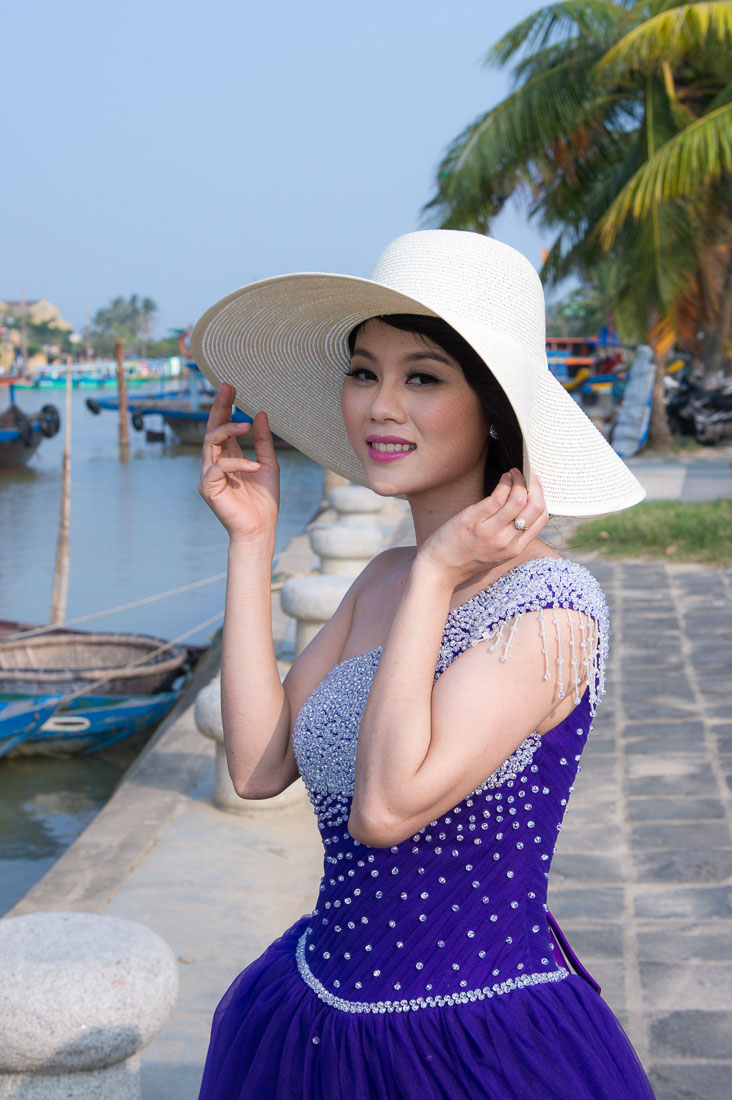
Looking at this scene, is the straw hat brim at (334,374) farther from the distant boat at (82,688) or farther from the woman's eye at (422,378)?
the distant boat at (82,688)

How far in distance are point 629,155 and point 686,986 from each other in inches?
620

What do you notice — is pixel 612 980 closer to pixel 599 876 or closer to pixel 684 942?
pixel 684 942

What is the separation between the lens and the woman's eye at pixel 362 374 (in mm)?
1694

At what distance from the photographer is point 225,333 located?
183cm

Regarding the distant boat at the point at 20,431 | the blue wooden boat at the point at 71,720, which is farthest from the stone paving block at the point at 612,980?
the distant boat at the point at 20,431

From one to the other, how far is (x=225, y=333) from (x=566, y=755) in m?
0.82

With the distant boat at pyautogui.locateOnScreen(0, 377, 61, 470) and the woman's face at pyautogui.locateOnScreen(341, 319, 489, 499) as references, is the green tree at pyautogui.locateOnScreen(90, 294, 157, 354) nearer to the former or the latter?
the distant boat at pyautogui.locateOnScreen(0, 377, 61, 470)

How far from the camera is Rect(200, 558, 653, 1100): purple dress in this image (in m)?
1.43

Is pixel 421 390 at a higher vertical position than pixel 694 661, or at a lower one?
higher

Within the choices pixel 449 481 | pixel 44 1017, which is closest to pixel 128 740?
pixel 44 1017

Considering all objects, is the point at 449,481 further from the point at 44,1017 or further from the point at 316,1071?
the point at 44,1017

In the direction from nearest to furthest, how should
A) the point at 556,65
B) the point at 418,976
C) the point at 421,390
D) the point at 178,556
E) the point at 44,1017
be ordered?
the point at 418,976, the point at 421,390, the point at 44,1017, the point at 556,65, the point at 178,556

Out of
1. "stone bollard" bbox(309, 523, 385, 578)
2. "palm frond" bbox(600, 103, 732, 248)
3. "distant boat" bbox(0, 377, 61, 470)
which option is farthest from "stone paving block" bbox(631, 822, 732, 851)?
"distant boat" bbox(0, 377, 61, 470)

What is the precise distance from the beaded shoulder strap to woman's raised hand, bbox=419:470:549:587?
0.09m
